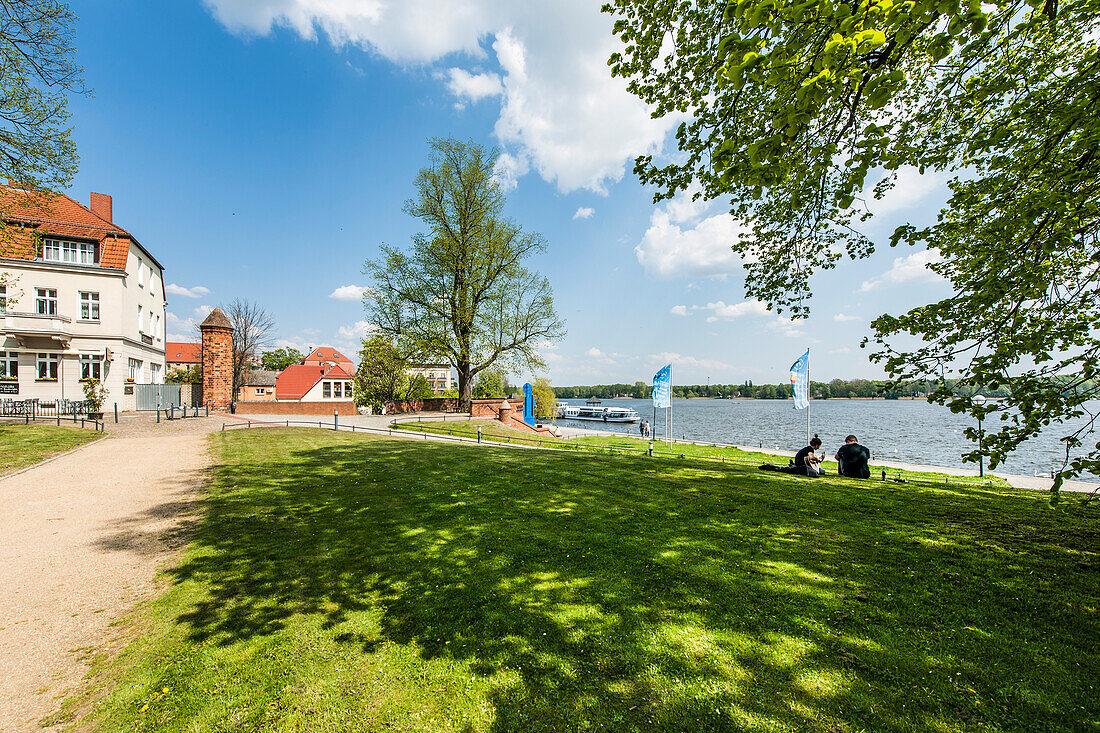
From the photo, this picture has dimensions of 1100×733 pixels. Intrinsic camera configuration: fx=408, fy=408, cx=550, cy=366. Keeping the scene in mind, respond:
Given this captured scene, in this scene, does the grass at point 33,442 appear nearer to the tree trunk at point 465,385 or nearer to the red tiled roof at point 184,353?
the tree trunk at point 465,385

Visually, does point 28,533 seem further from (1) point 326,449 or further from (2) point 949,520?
(2) point 949,520

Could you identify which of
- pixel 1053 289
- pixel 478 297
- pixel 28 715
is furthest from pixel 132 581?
pixel 478 297

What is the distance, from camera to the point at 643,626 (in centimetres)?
354

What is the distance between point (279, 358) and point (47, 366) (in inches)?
2816

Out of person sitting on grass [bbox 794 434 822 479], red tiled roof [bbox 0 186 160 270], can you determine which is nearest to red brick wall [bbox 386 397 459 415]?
red tiled roof [bbox 0 186 160 270]

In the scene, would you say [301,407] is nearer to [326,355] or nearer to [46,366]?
[46,366]

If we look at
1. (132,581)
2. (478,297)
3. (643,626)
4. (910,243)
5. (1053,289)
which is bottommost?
(132,581)

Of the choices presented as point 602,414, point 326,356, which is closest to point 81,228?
point 326,356

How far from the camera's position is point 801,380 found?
83.1 ft

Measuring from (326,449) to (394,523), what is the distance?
9858 millimetres

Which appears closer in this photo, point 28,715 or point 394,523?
point 28,715

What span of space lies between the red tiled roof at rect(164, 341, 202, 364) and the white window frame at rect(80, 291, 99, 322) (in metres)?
59.5

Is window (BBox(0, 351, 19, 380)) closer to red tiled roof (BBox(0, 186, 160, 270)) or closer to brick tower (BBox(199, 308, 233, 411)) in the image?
red tiled roof (BBox(0, 186, 160, 270))

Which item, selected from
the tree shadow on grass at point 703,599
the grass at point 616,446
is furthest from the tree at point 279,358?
the tree shadow on grass at point 703,599
